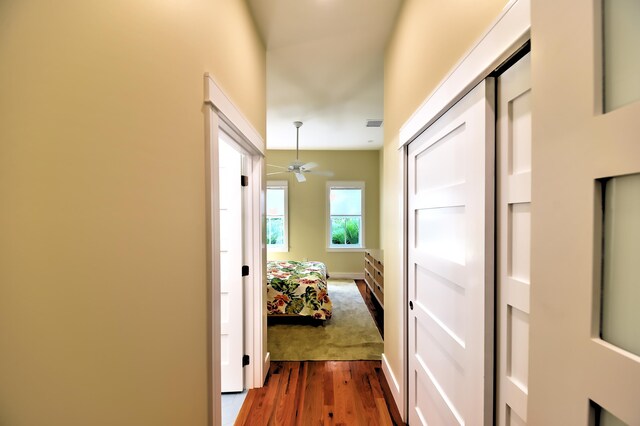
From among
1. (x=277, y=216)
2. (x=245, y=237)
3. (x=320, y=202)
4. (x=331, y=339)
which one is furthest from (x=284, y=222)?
(x=245, y=237)

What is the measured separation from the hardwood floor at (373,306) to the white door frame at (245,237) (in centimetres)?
172

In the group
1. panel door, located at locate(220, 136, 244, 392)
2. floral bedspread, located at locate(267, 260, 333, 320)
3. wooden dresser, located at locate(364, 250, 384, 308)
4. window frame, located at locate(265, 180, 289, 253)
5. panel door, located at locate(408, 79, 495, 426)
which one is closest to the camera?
panel door, located at locate(408, 79, 495, 426)

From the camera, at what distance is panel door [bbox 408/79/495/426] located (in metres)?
0.95

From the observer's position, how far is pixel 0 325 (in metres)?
0.47

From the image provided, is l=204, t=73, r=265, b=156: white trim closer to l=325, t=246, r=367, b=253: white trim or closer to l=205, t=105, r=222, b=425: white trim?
l=205, t=105, r=222, b=425: white trim

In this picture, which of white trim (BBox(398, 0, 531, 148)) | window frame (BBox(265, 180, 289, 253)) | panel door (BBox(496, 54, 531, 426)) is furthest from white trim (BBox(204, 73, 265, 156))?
window frame (BBox(265, 180, 289, 253))

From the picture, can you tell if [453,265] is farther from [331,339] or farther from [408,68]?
Answer: [331,339]

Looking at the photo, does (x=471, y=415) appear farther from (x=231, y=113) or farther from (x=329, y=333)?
(x=329, y=333)

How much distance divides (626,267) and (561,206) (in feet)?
0.42

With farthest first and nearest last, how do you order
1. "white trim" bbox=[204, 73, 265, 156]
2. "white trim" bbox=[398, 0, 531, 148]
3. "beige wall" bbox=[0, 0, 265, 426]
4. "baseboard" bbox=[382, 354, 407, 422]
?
"baseboard" bbox=[382, 354, 407, 422] < "white trim" bbox=[204, 73, 265, 156] < "white trim" bbox=[398, 0, 531, 148] < "beige wall" bbox=[0, 0, 265, 426]

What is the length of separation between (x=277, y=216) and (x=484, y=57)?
5.55 m

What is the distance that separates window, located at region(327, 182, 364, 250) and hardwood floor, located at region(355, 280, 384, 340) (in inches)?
41.8

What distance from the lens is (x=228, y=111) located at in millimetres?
1387

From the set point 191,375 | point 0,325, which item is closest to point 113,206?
point 0,325
